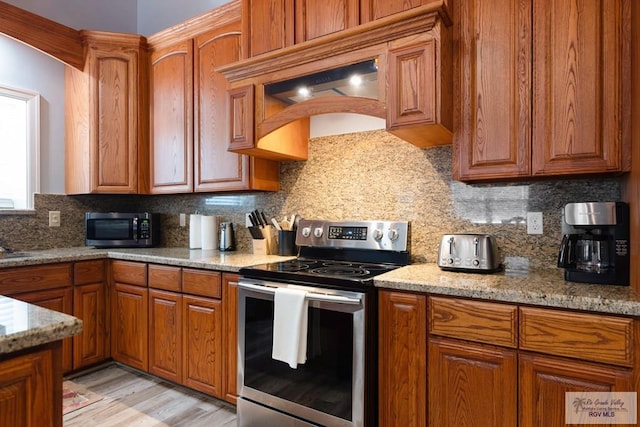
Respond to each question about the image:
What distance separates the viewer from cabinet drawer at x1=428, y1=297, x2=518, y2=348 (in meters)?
1.43

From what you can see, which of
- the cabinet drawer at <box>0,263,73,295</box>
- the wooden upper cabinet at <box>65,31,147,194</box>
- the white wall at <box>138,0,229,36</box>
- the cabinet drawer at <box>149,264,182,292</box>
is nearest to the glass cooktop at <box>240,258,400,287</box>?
the cabinet drawer at <box>149,264,182,292</box>

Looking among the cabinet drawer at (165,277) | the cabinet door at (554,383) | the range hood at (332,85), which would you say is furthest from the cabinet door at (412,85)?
the cabinet drawer at (165,277)

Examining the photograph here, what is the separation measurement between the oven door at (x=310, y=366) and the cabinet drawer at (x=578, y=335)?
0.66 m

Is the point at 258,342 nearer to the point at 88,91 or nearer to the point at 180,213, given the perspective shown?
the point at 180,213

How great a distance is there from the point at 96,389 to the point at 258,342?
1352 millimetres

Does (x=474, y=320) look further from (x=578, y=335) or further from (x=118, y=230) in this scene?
(x=118, y=230)

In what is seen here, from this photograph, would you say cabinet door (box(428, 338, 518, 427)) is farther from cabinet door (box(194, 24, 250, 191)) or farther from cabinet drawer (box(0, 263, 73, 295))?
cabinet drawer (box(0, 263, 73, 295))

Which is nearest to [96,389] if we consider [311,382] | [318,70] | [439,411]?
[311,382]

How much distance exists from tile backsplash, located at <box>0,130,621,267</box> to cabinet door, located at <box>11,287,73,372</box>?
69cm

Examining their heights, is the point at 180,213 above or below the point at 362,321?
above

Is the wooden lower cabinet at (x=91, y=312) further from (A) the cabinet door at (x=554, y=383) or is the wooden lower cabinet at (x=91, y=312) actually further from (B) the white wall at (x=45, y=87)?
(A) the cabinet door at (x=554, y=383)

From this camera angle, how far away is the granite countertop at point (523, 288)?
128cm

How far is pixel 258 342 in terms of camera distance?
1986 millimetres

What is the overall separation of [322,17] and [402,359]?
185cm
